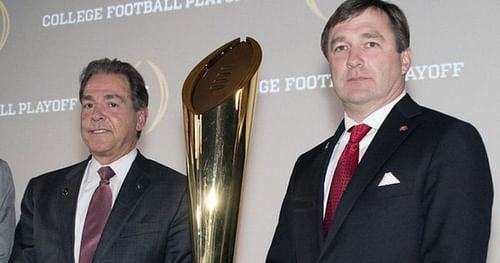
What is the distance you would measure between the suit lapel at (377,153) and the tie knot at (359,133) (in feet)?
0.24

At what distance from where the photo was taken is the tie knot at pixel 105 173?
264 cm

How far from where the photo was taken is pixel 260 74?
3336 mm

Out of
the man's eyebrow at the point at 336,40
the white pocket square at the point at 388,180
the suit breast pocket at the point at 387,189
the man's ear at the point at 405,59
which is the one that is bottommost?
the suit breast pocket at the point at 387,189

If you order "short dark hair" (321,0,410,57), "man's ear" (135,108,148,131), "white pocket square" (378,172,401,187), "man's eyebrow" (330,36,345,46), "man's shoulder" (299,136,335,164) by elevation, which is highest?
"short dark hair" (321,0,410,57)

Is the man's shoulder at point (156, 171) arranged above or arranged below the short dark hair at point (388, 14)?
below

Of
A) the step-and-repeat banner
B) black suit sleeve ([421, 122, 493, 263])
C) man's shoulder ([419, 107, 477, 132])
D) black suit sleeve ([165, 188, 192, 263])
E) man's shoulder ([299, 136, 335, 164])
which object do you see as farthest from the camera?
the step-and-repeat banner

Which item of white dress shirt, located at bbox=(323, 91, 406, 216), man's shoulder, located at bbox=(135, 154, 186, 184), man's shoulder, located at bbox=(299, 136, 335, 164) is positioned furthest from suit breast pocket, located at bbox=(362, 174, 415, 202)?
man's shoulder, located at bbox=(135, 154, 186, 184)

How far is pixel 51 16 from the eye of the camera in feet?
12.8

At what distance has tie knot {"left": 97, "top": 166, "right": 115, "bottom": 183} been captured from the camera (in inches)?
104

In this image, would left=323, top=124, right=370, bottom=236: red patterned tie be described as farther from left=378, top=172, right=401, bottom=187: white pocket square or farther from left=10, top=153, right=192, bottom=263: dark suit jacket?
left=10, top=153, right=192, bottom=263: dark suit jacket

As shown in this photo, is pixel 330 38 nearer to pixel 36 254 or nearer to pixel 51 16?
pixel 36 254

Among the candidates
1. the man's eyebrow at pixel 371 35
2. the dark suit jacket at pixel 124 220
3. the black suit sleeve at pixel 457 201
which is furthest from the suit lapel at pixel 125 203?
the black suit sleeve at pixel 457 201

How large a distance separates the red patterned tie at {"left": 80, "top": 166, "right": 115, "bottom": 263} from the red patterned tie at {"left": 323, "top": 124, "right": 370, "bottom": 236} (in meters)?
0.80

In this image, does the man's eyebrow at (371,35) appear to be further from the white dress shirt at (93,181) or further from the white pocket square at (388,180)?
the white dress shirt at (93,181)
